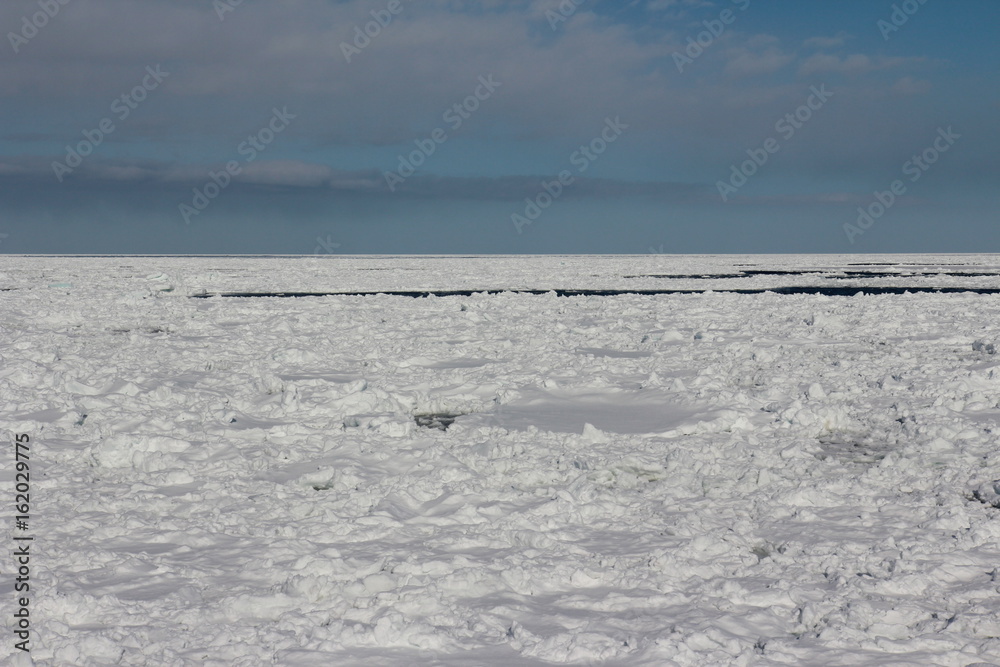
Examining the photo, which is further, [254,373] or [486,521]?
[254,373]

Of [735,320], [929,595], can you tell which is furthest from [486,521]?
[735,320]

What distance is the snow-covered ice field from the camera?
3.83 meters

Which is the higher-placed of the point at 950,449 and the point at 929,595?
the point at 950,449

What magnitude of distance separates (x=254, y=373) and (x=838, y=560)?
788 cm

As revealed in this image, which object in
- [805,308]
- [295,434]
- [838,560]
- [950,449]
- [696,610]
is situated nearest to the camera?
[696,610]

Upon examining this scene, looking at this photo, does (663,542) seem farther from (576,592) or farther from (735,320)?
(735,320)

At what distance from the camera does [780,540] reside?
16.6ft

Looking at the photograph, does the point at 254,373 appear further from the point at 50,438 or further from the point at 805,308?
the point at 805,308

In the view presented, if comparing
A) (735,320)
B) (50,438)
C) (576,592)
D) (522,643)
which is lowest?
(522,643)

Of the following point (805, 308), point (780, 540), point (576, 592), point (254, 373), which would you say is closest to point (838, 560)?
point (780, 540)

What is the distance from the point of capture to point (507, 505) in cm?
568

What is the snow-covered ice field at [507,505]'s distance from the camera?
3828 millimetres

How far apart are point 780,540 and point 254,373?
293 inches

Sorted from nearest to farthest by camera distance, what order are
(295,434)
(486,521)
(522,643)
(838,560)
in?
1. (522,643)
2. (838,560)
3. (486,521)
4. (295,434)
